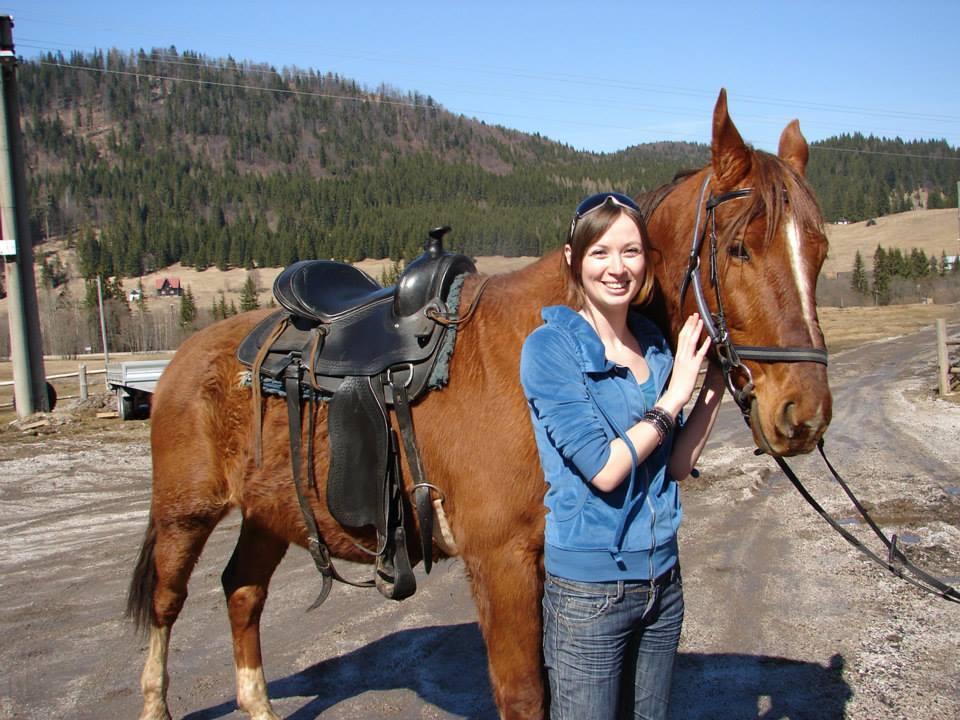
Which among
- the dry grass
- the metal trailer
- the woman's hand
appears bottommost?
the dry grass

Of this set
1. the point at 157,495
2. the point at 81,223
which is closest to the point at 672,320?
the point at 157,495

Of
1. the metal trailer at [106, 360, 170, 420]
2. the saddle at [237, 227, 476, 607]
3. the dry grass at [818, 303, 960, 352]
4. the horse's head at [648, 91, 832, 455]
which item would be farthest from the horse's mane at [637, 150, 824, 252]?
the dry grass at [818, 303, 960, 352]

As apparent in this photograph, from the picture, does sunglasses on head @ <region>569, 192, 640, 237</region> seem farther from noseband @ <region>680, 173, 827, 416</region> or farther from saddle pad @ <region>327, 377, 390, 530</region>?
saddle pad @ <region>327, 377, 390, 530</region>

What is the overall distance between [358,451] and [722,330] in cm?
137

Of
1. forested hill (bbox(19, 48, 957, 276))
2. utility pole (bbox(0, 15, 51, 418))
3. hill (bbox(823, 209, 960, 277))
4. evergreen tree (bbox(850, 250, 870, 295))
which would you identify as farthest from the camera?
forested hill (bbox(19, 48, 957, 276))

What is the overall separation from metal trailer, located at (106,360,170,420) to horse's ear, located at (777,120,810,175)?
14.9m

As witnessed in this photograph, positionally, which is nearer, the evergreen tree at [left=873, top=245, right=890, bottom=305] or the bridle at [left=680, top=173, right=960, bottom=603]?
the bridle at [left=680, top=173, right=960, bottom=603]

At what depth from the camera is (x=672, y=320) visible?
2297mm

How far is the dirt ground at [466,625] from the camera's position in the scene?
12.1ft

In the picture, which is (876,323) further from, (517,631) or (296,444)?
(517,631)

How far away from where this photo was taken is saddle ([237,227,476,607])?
8.43ft

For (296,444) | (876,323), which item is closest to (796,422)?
(296,444)

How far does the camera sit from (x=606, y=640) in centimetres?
193

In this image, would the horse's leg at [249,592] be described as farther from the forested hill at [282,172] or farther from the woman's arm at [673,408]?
the forested hill at [282,172]
